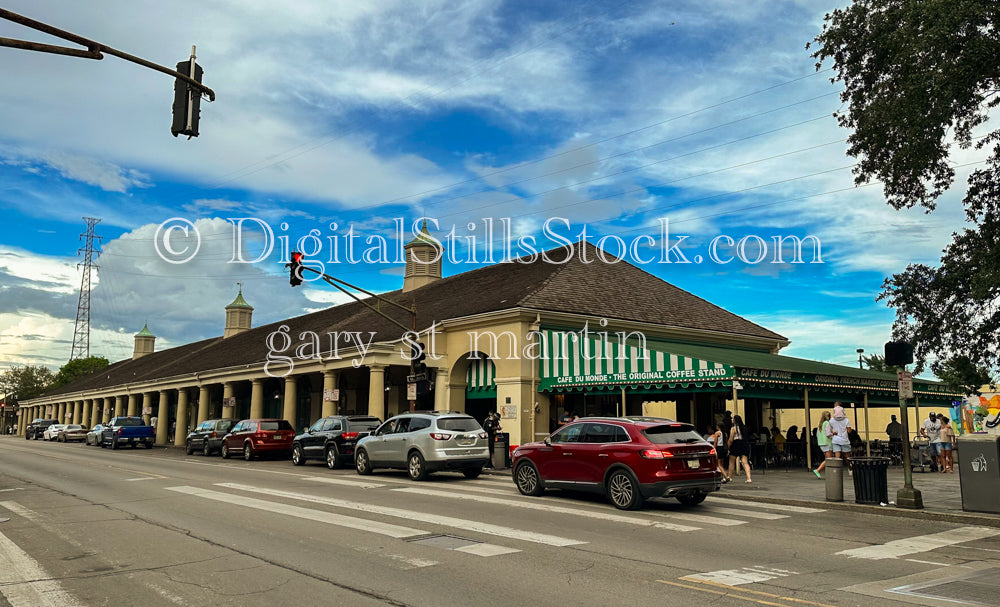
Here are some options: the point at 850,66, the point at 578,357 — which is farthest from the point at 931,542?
the point at 578,357

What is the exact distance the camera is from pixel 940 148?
1800 cm

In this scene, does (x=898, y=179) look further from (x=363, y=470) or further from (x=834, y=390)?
(x=363, y=470)

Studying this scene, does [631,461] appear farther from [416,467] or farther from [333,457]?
[333,457]

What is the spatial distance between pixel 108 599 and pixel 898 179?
63.4 feet

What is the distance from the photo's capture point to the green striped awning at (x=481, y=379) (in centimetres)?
2914

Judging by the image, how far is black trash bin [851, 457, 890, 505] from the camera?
45.0 feet

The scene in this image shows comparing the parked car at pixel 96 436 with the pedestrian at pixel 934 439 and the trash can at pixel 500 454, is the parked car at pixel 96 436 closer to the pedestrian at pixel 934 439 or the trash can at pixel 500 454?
the trash can at pixel 500 454

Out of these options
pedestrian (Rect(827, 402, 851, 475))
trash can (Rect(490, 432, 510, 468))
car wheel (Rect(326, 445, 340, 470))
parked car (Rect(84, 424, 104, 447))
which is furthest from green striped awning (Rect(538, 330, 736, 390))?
parked car (Rect(84, 424, 104, 447))

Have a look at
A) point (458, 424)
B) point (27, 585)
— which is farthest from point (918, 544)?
point (458, 424)

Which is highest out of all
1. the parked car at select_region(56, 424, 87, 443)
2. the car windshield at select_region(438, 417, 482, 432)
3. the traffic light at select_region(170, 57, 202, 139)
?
the traffic light at select_region(170, 57, 202, 139)

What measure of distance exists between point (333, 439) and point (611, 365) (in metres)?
9.40

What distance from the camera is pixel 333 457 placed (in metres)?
24.2

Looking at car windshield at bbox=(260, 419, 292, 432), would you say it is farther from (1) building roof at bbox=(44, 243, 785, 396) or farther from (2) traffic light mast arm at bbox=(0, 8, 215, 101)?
(2) traffic light mast arm at bbox=(0, 8, 215, 101)

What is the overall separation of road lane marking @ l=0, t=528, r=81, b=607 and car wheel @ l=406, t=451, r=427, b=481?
1050 centimetres
